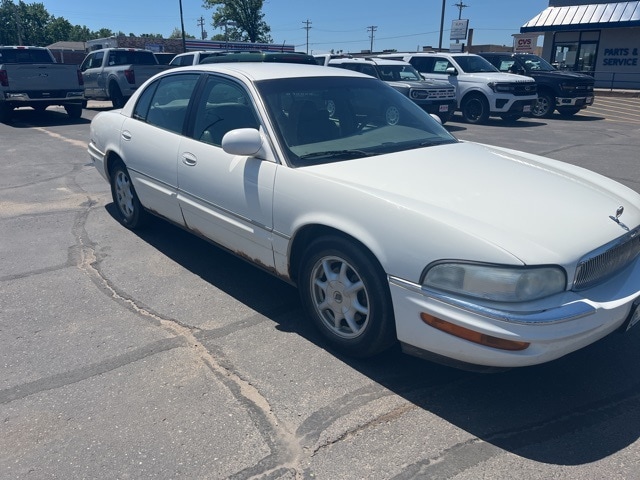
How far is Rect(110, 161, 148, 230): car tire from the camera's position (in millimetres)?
5230

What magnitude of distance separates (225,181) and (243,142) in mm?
454

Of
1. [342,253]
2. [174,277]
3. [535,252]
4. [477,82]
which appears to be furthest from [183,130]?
[477,82]

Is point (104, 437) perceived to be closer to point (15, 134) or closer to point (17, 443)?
point (17, 443)

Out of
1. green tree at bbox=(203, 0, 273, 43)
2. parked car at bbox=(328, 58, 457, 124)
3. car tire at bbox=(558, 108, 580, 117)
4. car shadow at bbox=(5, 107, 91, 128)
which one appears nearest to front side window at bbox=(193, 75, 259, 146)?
parked car at bbox=(328, 58, 457, 124)

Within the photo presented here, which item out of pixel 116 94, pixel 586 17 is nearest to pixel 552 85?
pixel 586 17

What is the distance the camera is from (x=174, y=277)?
445 centimetres

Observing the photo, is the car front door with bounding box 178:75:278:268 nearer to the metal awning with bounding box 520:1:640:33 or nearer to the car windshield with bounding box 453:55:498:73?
the car windshield with bounding box 453:55:498:73

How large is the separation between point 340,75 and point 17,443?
3268mm

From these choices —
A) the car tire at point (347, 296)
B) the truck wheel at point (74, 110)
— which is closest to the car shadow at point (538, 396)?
the car tire at point (347, 296)

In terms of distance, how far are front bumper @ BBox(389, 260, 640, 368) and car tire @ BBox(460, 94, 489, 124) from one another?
44.3 feet

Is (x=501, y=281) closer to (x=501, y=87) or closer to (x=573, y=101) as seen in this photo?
(x=501, y=87)

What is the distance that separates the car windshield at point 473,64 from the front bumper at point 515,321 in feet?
46.8

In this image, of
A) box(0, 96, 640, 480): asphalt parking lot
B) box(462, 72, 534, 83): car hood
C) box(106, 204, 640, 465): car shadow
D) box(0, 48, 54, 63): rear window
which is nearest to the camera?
box(0, 96, 640, 480): asphalt parking lot

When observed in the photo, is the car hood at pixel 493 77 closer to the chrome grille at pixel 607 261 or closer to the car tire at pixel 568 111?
the car tire at pixel 568 111
